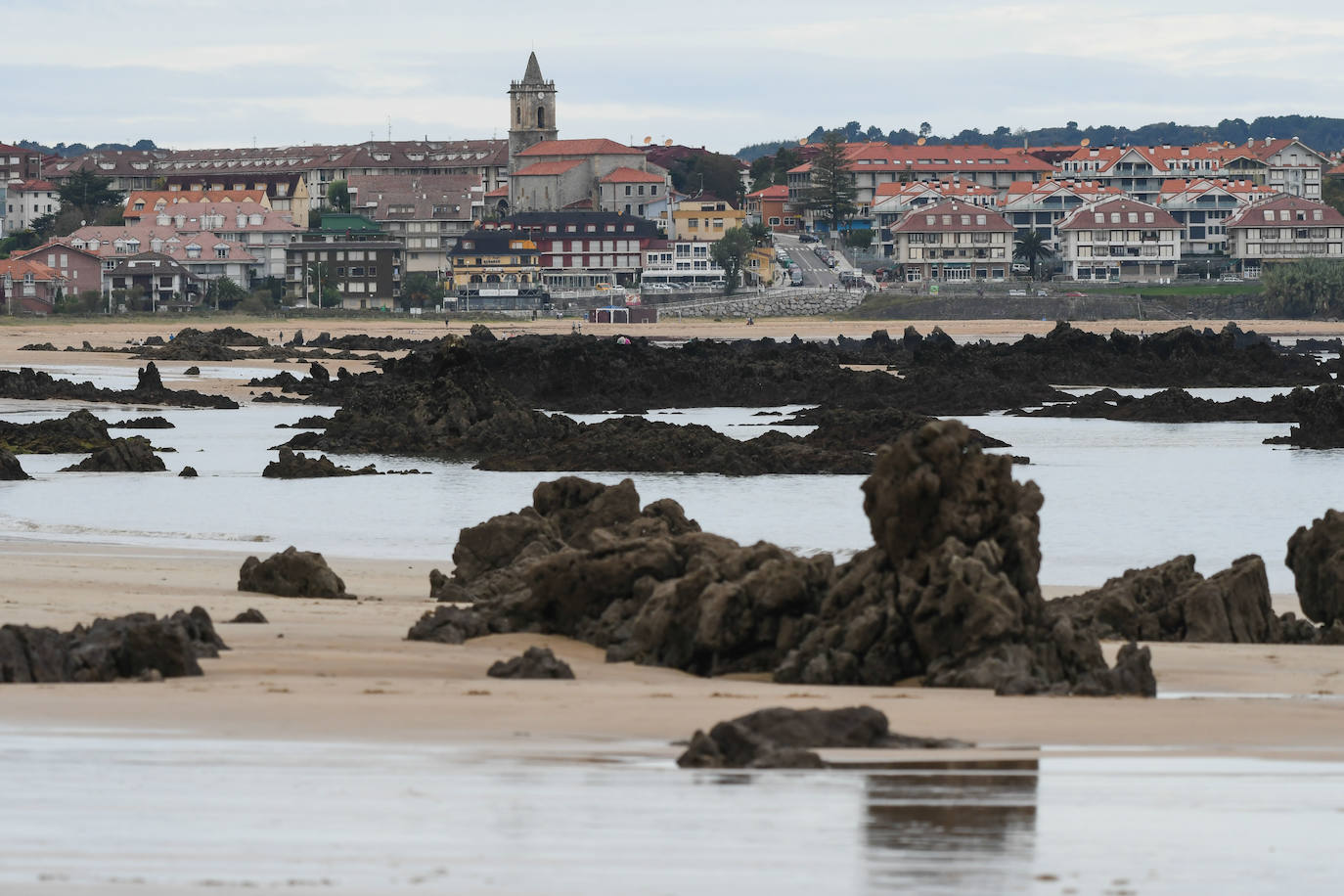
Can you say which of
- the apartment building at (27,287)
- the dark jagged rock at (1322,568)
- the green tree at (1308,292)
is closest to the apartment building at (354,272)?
the apartment building at (27,287)

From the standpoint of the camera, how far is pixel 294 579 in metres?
13.7

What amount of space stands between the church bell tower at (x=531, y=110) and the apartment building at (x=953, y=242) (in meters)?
45.5

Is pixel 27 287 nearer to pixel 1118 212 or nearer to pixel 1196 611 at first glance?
pixel 1118 212

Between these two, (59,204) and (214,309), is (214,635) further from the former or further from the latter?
(59,204)

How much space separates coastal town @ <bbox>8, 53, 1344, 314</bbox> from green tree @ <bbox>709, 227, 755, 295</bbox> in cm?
21

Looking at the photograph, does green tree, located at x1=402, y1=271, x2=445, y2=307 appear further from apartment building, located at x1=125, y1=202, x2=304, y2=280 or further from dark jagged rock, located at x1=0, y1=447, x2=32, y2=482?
dark jagged rock, located at x1=0, y1=447, x2=32, y2=482

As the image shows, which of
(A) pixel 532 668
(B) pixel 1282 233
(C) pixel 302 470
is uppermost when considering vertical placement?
Answer: (B) pixel 1282 233

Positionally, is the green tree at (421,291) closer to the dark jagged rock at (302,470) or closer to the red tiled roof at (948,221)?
the red tiled roof at (948,221)

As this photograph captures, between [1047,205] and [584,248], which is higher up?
[1047,205]

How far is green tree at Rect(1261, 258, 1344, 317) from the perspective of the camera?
4218 inches

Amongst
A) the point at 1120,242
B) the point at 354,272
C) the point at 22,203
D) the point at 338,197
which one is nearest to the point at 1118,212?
the point at 1120,242

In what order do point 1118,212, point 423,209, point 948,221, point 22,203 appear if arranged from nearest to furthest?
point 1118,212 → point 948,221 → point 423,209 → point 22,203

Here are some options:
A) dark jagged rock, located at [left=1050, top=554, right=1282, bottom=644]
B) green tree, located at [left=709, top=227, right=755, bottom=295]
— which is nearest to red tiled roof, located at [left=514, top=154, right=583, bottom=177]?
green tree, located at [left=709, top=227, right=755, bottom=295]

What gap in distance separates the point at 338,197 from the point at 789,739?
155234mm
